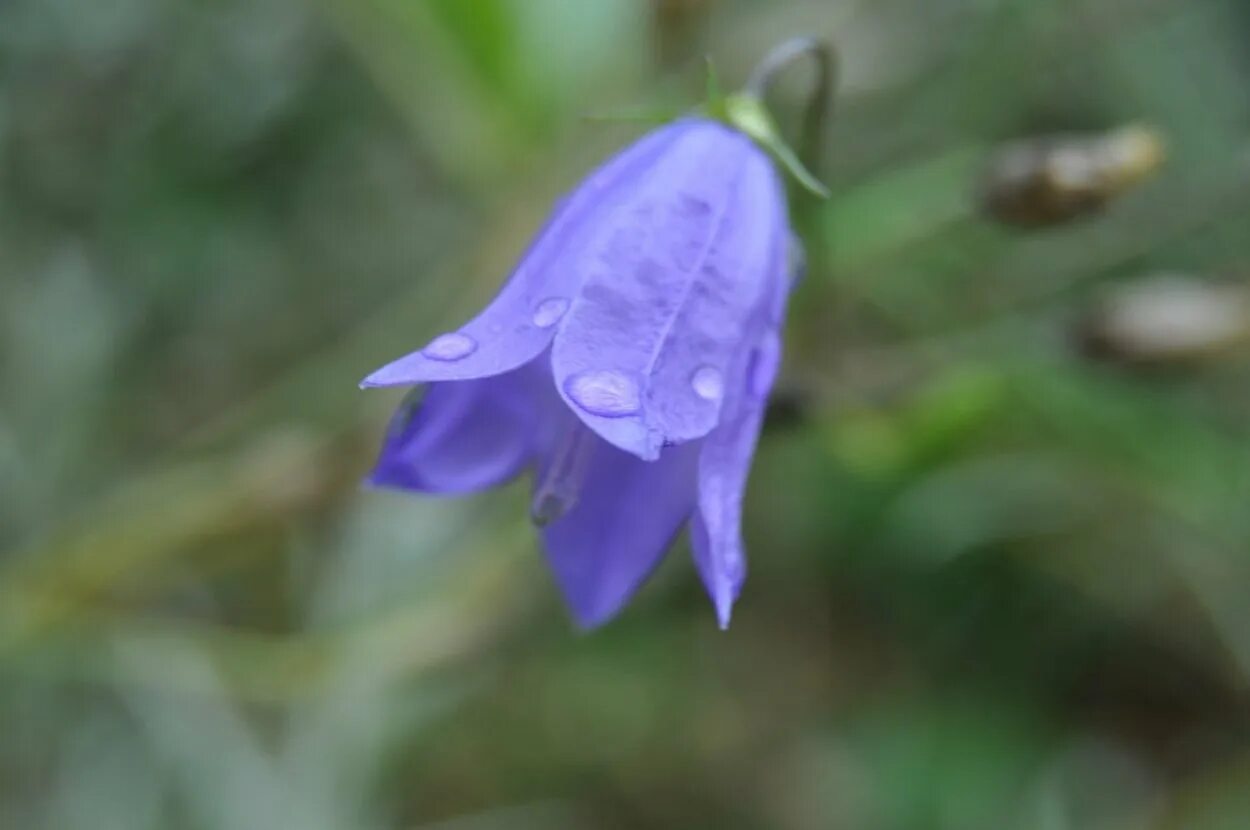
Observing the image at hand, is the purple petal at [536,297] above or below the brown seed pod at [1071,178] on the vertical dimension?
above

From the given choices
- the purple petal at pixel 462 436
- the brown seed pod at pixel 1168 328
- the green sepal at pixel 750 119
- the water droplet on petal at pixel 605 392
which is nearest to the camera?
the water droplet on petal at pixel 605 392

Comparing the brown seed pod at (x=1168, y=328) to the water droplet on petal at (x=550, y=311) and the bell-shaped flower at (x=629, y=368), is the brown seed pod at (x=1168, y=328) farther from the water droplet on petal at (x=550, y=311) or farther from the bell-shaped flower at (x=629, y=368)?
the water droplet on petal at (x=550, y=311)

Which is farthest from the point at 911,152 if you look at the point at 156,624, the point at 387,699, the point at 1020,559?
the point at 156,624

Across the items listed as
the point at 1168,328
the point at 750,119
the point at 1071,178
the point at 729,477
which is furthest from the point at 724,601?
the point at 1168,328

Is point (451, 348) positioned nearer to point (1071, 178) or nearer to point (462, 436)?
point (462, 436)

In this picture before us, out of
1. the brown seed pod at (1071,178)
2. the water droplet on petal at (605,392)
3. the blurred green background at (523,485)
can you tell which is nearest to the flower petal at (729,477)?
the water droplet on petal at (605,392)

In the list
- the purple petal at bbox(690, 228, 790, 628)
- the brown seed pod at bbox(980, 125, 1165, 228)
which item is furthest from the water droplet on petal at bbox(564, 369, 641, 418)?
the brown seed pod at bbox(980, 125, 1165, 228)

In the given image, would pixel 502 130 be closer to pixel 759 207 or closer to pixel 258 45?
pixel 258 45
